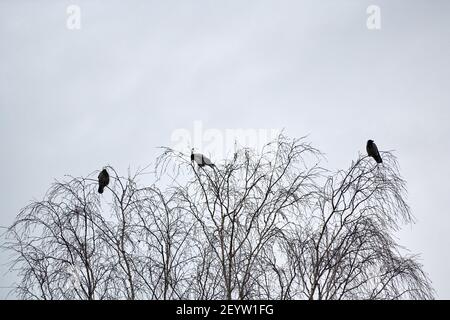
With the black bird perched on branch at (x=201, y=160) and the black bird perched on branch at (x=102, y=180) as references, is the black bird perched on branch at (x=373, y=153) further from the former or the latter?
the black bird perched on branch at (x=102, y=180)

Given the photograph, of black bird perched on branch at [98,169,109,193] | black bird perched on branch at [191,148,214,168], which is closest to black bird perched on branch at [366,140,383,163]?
black bird perched on branch at [191,148,214,168]

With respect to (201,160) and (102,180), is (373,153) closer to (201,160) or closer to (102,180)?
(201,160)

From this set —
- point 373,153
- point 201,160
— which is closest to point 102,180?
point 201,160

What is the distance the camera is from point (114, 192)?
19.8 feet

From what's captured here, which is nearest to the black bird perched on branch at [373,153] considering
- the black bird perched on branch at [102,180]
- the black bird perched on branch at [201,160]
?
the black bird perched on branch at [201,160]

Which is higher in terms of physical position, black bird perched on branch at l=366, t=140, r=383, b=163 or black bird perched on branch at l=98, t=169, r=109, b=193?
black bird perched on branch at l=366, t=140, r=383, b=163

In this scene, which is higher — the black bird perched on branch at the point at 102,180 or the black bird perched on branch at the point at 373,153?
the black bird perched on branch at the point at 373,153

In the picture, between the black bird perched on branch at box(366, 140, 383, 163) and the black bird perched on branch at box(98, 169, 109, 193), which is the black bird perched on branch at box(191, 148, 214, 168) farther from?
the black bird perched on branch at box(366, 140, 383, 163)

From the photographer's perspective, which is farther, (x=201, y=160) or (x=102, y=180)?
(x=201, y=160)

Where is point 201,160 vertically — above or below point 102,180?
above
